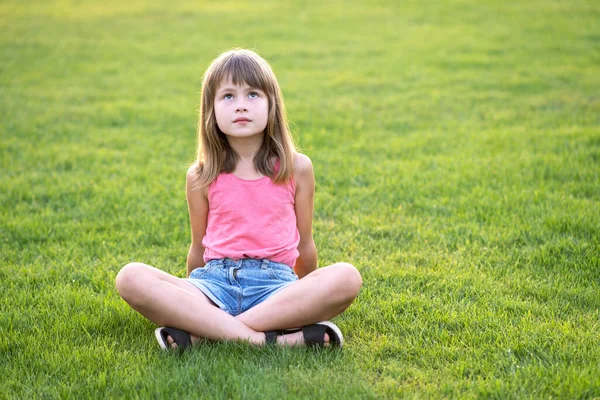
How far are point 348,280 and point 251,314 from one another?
0.52m

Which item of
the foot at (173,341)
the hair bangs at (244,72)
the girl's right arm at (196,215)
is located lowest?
the foot at (173,341)

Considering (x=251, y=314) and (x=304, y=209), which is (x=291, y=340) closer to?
(x=251, y=314)

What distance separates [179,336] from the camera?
3.22m

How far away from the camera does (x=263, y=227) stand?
357cm

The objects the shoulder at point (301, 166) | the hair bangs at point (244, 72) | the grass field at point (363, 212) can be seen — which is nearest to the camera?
the grass field at point (363, 212)

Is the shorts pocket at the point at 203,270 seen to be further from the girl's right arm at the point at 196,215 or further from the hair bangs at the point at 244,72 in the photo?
the hair bangs at the point at 244,72

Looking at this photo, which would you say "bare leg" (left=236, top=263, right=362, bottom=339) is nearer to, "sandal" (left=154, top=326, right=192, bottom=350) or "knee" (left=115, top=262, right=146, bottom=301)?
"sandal" (left=154, top=326, right=192, bottom=350)

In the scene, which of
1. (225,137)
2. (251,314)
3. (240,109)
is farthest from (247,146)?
(251,314)

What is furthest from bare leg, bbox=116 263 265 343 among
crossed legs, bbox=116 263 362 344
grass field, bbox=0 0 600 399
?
grass field, bbox=0 0 600 399

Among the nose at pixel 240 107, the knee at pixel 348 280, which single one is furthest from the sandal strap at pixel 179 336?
the nose at pixel 240 107

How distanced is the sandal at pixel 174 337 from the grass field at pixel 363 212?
56mm

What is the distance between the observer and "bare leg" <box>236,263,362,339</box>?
3219 millimetres

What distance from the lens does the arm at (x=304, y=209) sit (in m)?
3.69

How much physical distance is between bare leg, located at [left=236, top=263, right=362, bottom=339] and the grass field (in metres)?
0.17
